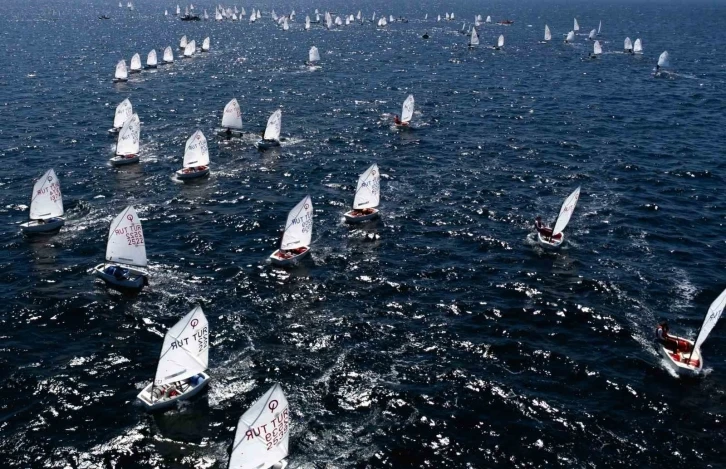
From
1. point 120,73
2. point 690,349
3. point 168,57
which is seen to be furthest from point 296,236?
point 168,57

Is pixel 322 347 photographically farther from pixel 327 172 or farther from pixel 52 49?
pixel 52 49

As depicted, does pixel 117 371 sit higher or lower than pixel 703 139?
lower

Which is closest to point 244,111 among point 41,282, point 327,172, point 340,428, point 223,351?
point 327,172

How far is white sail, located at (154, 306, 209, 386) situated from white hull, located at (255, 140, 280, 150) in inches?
2338

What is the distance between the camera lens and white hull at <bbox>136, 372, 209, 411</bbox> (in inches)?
1716

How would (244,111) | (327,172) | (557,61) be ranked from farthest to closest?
(557,61), (244,111), (327,172)

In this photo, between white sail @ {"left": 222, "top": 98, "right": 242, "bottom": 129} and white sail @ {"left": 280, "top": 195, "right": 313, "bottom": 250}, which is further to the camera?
white sail @ {"left": 222, "top": 98, "right": 242, "bottom": 129}

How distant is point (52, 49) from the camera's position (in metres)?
196

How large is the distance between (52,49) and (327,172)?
152991 mm

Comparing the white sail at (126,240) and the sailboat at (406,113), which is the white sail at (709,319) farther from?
the sailboat at (406,113)

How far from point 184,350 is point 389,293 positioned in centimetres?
2198

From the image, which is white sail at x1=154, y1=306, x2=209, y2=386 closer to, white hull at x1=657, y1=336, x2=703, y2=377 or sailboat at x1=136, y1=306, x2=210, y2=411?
sailboat at x1=136, y1=306, x2=210, y2=411

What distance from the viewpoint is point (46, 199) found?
227 ft

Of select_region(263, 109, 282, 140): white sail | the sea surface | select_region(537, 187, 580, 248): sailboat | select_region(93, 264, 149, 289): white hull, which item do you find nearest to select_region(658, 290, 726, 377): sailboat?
the sea surface
